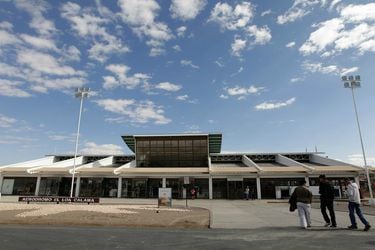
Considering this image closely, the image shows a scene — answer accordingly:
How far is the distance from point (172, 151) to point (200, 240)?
3498 cm

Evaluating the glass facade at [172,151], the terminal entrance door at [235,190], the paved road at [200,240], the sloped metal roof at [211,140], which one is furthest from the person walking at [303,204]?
the glass facade at [172,151]

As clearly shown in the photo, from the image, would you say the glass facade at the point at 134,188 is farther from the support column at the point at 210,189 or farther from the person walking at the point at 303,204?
the person walking at the point at 303,204

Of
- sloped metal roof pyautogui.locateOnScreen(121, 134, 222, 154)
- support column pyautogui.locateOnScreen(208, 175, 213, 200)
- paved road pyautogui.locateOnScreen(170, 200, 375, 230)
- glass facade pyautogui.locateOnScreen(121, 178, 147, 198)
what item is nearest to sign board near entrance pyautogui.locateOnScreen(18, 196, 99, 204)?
glass facade pyautogui.locateOnScreen(121, 178, 147, 198)

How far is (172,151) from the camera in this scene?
43.0m

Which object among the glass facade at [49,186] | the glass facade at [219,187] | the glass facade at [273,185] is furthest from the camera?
the glass facade at [49,186]

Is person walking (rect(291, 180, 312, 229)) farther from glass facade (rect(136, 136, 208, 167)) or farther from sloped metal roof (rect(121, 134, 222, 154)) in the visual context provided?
glass facade (rect(136, 136, 208, 167))

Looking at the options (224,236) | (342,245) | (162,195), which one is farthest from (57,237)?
(162,195)

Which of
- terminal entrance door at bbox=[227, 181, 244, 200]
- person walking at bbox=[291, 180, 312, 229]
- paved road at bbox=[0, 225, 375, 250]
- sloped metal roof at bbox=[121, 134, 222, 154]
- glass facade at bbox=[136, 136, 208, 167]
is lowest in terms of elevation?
paved road at bbox=[0, 225, 375, 250]

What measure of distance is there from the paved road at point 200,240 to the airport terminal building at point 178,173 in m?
23.5

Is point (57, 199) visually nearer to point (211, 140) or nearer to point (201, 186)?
point (201, 186)

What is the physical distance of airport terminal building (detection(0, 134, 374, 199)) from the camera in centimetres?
3431

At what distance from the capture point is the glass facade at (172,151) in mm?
42281

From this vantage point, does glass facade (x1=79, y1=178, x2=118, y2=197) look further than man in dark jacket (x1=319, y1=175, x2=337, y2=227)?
Yes

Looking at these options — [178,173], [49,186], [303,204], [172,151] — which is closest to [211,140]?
[172,151]
